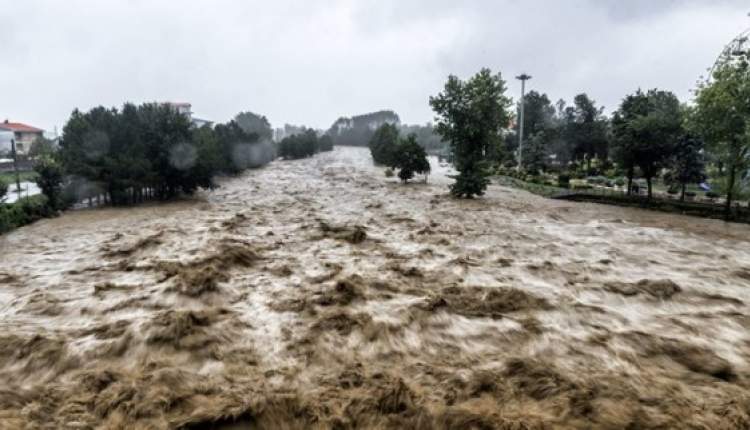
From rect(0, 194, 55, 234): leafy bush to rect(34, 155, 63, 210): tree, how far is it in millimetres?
564

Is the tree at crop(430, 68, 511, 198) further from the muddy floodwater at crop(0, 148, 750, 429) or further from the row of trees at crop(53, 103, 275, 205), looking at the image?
the row of trees at crop(53, 103, 275, 205)

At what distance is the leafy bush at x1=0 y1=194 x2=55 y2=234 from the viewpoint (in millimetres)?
21406

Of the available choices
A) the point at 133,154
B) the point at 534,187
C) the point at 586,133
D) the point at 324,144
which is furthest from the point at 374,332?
the point at 324,144

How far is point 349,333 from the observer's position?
30.5ft

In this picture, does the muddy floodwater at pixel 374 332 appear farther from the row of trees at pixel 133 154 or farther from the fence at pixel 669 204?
the row of trees at pixel 133 154

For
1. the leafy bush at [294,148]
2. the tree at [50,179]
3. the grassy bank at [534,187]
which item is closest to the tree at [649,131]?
the grassy bank at [534,187]

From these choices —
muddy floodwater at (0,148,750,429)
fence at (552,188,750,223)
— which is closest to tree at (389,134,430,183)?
fence at (552,188,750,223)

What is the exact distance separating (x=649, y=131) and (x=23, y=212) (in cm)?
3890

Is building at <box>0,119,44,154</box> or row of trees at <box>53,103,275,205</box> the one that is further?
building at <box>0,119,44,154</box>

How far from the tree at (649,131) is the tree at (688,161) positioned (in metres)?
1.06

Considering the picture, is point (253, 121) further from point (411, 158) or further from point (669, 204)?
point (669, 204)

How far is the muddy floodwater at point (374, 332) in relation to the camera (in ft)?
21.7

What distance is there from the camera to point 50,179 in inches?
1069

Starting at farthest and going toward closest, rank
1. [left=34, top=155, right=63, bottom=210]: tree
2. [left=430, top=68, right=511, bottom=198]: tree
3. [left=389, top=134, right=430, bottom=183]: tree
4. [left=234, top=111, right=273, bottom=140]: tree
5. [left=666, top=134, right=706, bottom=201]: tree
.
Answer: [left=234, top=111, right=273, bottom=140]: tree
[left=389, top=134, right=430, bottom=183]: tree
[left=430, top=68, right=511, bottom=198]: tree
[left=666, top=134, right=706, bottom=201]: tree
[left=34, top=155, right=63, bottom=210]: tree
